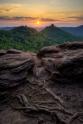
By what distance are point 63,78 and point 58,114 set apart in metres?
3.61

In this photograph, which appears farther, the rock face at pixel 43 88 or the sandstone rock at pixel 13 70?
the sandstone rock at pixel 13 70

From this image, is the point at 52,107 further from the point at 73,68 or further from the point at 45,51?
the point at 45,51

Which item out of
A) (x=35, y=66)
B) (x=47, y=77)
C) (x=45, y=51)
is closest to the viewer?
(x=47, y=77)

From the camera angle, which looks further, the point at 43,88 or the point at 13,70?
the point at 13,70

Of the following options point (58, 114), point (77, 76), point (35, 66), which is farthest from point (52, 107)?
point (35, 66)

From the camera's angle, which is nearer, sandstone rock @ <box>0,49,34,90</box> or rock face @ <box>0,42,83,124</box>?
rock face @ <box>0,42,83,124</box>

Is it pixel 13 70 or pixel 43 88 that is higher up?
pixel 13 70

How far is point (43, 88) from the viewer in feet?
55.2

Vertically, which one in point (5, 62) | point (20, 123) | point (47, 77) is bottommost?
point (20, 123)

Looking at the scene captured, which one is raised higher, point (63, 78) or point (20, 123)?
point (63, 78)

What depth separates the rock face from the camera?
14.4 metres

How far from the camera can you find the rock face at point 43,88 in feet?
47.3

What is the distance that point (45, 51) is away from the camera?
2072 centimetres

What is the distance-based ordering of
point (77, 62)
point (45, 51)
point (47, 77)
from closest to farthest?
point (77, 62) → point (47, 77) → point (45, 51)
